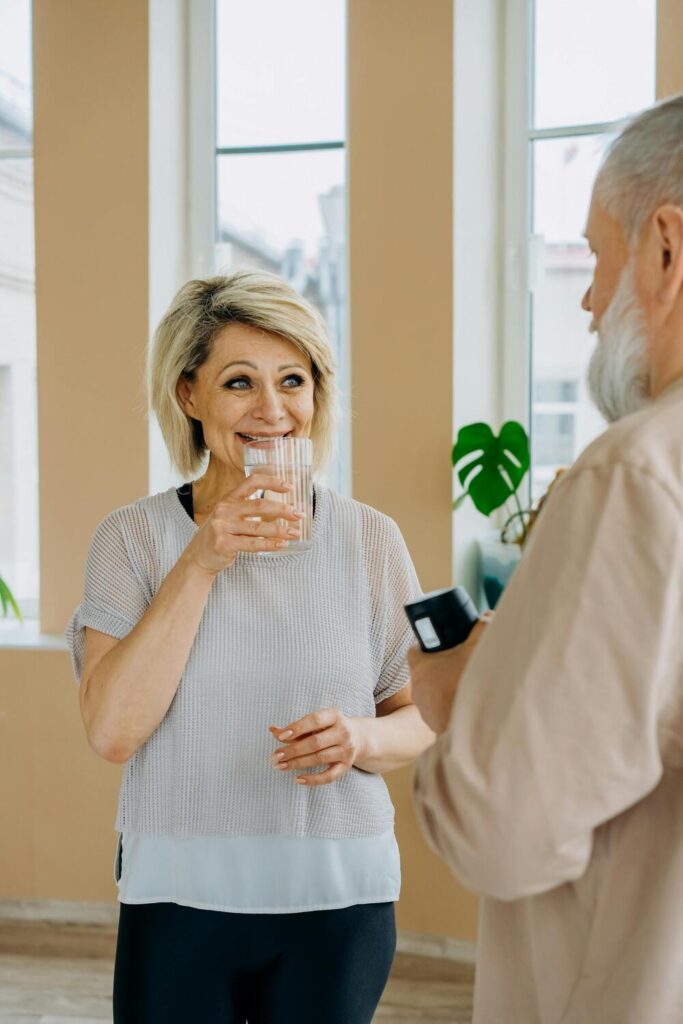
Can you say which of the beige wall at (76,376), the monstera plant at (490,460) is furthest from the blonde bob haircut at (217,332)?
the beige wall at (76,376)

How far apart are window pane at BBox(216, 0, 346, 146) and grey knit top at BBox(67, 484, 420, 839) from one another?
222 cm

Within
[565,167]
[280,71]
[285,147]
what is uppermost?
[280,71]

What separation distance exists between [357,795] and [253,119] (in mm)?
2645

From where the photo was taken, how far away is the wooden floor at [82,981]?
290 centimetres

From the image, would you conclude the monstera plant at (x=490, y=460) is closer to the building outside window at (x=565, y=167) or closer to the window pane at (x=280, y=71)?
the building outside window at (x=565, y=167)

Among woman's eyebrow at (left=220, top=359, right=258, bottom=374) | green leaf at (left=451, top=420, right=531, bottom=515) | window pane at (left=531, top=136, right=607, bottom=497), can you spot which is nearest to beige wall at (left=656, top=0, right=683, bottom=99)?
window pane at (left=531, top=136, right=607, bottom=497)

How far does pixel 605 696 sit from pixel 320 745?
0.71 metres

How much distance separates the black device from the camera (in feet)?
3.39

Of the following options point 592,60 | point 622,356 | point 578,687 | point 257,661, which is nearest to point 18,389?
point 592,60

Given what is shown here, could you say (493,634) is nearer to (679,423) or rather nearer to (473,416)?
(679,423)

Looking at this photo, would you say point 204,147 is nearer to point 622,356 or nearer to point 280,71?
point 280,71

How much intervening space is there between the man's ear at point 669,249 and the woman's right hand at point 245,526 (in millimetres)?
695

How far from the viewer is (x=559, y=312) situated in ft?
10.9

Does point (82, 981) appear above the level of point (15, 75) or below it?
below
